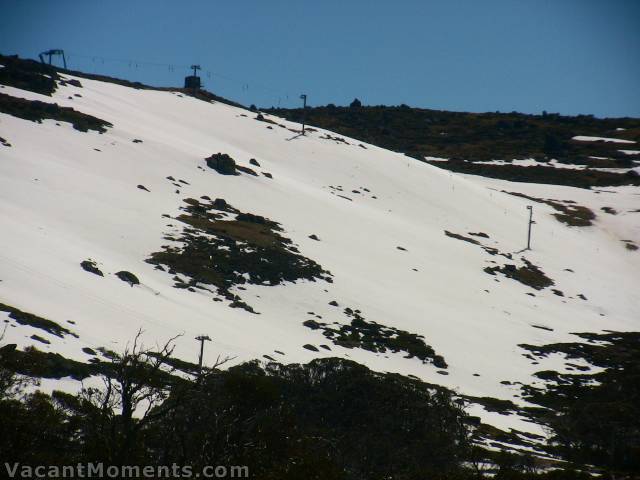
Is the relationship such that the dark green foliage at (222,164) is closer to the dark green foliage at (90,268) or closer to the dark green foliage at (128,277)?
the dark green foliage at (128,277)

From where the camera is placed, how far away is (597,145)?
506 ft

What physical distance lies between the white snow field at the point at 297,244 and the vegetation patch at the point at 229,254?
1.24 metres

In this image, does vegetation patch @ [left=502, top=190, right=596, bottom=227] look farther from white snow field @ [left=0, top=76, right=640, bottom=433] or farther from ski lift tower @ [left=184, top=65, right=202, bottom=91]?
ski lift tower @ [left=184, top=65, right=202, bottom=91]

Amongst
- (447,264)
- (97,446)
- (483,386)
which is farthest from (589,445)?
(447,264)

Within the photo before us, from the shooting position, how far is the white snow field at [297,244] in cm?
4234

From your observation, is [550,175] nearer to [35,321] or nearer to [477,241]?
[477,241]

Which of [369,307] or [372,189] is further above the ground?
[372,189]

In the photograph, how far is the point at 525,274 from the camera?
248ft

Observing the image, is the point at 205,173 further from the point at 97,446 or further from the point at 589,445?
the point at 97,446

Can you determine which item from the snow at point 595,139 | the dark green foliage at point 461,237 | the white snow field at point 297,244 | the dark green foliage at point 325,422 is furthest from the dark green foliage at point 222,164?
the snow at point 595,139

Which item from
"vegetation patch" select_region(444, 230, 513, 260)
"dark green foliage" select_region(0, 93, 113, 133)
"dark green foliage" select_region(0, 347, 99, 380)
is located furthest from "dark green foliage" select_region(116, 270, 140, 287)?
"vegetation patch" select_region(444, 230, 513, 260)

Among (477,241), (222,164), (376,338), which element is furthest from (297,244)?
(477,241)

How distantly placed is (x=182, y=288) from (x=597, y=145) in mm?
129271

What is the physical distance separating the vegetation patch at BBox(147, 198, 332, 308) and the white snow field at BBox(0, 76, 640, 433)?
4.07 ft
